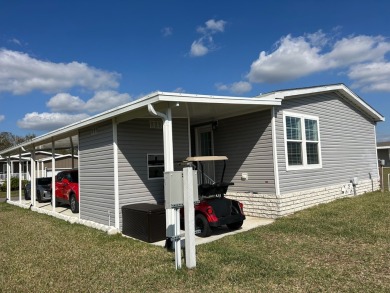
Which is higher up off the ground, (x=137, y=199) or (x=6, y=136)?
(x=6, y=136)

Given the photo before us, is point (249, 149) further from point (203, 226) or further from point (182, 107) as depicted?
point (203, 226)

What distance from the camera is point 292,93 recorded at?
9953 millimetres

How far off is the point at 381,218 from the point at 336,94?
538 centimetres

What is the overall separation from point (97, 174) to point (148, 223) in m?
2.86

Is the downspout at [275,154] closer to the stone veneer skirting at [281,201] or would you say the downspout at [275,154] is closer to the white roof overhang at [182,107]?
the stone veneer skirting at [281,201]

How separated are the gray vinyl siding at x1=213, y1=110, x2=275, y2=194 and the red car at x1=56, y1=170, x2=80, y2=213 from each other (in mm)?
5083

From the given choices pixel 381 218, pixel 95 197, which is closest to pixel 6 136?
pixel 95 197

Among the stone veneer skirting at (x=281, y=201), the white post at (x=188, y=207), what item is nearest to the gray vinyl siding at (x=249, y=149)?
the stone veneer skirting at (x=281, y=201)

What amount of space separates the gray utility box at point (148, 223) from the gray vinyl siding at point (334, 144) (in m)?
3.61

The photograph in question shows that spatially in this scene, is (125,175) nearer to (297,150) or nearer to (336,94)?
(297,150)

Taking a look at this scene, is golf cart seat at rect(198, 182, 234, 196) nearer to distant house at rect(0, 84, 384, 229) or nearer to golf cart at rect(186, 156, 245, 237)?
golf cart at rect(186, 156, 245, 237)

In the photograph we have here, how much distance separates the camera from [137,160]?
357 inches

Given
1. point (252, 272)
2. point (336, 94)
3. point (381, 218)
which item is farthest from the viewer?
point (336, 94)

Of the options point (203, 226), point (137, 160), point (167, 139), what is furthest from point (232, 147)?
point (167, 139)
